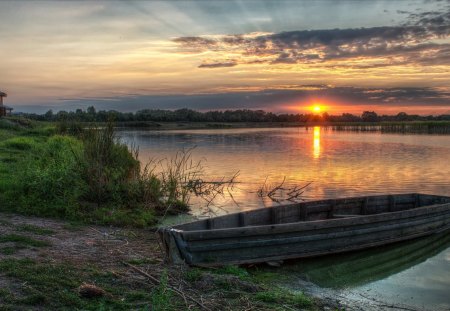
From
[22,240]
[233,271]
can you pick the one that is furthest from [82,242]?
[233,271]

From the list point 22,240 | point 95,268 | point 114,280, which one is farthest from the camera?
point 22,240

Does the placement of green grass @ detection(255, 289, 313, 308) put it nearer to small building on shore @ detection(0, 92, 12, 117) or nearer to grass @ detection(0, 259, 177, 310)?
grass @ detection(0, 259, 177, 310)

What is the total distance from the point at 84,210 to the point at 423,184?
16.1 m

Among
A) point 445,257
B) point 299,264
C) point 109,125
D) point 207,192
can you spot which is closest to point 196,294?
point 299,264

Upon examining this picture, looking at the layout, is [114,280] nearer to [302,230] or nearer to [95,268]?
[95,268]

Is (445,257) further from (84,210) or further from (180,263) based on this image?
(84,210)

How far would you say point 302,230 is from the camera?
964 cm

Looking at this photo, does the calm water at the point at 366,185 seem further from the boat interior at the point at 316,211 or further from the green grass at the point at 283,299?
the green grass at the point at 283,299

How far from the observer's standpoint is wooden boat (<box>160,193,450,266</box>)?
834 cm

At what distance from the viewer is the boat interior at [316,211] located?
996cm

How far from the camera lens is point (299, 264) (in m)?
9.65

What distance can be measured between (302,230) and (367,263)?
1.86 metres

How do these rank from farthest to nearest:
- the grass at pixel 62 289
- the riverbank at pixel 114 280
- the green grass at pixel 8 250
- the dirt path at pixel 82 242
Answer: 1. the dirt path at pixel 82 242
2. the green grass at pixel 8 250
3. the riverbank at pixel 114 280
4. the grass at pixel 62 289

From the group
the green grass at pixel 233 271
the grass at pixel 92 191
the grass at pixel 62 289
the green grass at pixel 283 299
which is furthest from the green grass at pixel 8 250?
the green grass at pixel 283 299
